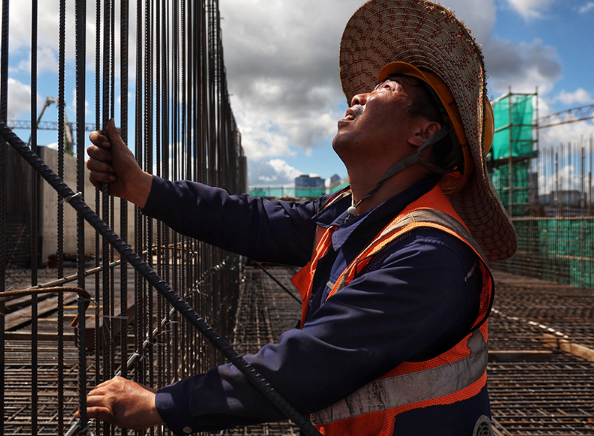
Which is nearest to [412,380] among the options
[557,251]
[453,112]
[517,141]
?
[453,112]

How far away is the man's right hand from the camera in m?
1.49

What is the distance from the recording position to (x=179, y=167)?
281cm

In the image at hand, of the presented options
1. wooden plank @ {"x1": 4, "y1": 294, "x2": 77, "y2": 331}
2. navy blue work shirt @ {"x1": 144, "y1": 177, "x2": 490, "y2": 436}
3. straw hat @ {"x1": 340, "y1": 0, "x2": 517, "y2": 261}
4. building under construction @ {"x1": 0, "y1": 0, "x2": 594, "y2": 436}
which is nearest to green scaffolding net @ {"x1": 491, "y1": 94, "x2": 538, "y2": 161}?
building under construction @ {"x1": 0, "y1": 0, "x2": 594, "y2": 436}

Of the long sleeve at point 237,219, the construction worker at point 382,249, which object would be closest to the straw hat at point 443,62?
the construction worker at point 382,249

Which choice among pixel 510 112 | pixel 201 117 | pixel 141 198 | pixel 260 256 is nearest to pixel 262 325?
pixel 201 117

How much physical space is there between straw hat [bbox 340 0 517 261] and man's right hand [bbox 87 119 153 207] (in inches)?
48.1

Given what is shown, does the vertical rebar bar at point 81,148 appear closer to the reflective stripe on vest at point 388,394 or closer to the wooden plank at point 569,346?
the reflective stripe on vest at point 388,394

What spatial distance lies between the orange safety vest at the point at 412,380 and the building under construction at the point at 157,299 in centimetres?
44

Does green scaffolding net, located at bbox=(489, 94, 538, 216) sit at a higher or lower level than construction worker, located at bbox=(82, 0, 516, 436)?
higher

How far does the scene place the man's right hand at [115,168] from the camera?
4.89ft

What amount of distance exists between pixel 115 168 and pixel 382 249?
0.91 metres

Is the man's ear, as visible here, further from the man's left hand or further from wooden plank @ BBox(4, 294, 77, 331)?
wooden plank @ BBox(4, 294, 77, 331)

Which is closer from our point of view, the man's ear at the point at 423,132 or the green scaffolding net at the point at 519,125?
the man's ear at the point at 423,132

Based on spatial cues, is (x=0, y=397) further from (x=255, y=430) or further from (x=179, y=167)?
(x=255, y=430)
